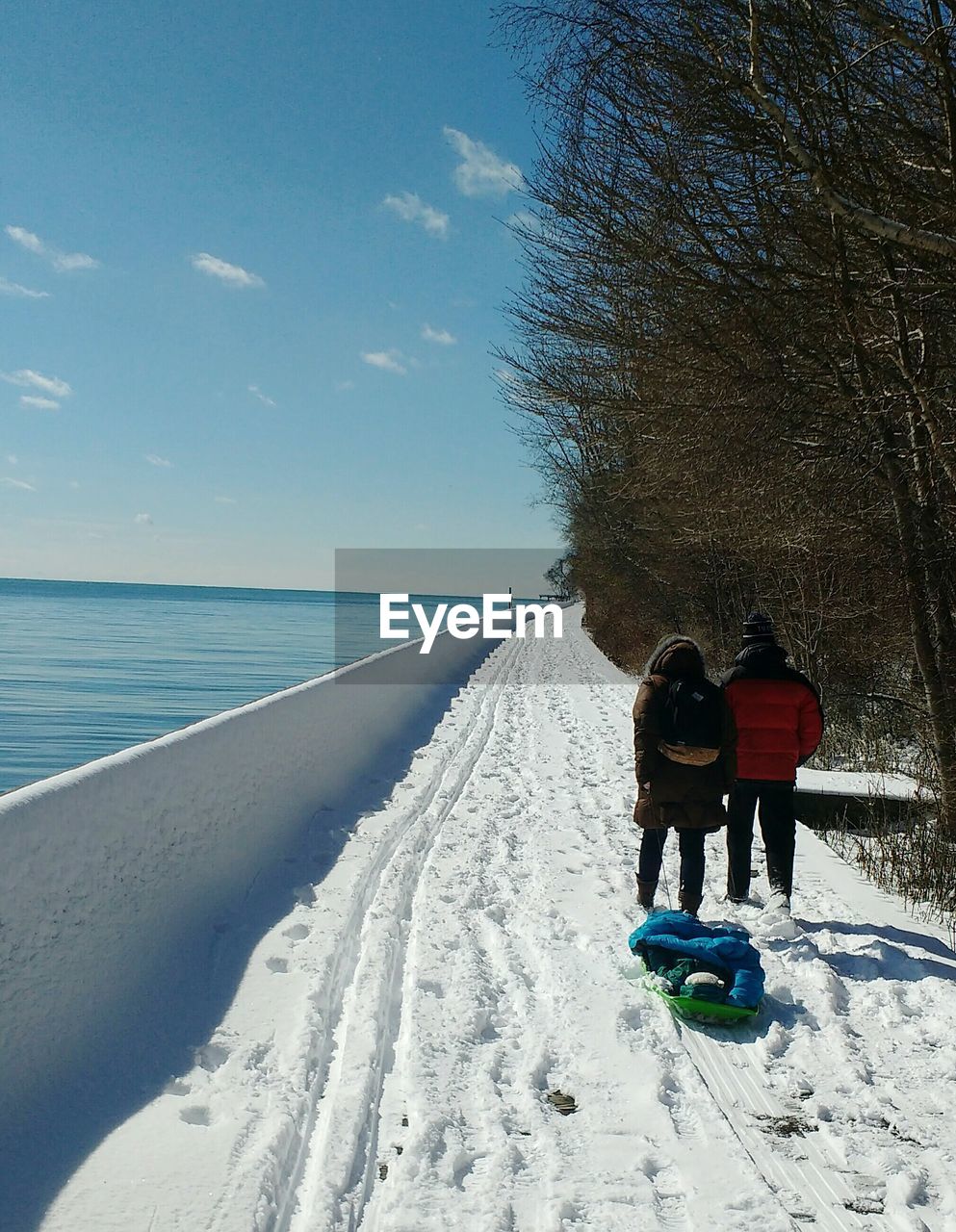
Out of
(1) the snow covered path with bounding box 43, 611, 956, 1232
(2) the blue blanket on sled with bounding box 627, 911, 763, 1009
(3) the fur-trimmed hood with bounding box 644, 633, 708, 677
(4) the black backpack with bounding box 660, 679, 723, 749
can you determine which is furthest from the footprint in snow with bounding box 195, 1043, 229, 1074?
(3) the fur-trimmed hood with bounding box 644, 633, 708, 677

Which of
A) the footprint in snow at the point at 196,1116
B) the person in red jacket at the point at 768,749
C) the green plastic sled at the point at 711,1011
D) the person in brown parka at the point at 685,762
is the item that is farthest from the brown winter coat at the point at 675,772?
the footprint in snow at the point at 196,1116

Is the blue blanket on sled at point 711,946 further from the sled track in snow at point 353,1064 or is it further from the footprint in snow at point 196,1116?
the footprint in snow at point 196,1116

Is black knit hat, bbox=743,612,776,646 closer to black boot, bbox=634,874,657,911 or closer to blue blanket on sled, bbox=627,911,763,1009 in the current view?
black boot, bbox=634,874,657,911

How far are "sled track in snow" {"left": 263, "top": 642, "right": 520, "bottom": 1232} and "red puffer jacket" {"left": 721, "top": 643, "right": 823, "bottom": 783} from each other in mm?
2456

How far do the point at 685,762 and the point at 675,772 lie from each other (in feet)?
0.31

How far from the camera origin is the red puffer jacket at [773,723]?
6.58 metres

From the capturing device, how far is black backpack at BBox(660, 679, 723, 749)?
621 cm

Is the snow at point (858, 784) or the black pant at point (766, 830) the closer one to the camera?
the black pant at point (766, 830)

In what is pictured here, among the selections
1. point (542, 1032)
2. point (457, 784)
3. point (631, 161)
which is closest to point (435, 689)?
point (457, 784)

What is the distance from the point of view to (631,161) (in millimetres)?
6820

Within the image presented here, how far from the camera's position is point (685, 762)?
6238mm

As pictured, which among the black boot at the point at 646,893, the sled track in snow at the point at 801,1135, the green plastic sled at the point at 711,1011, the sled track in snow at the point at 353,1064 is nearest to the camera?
the sled track in snow at the point at 801,1135

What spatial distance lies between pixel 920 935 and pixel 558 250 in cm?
572

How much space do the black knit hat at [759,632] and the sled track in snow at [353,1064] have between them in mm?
2867
